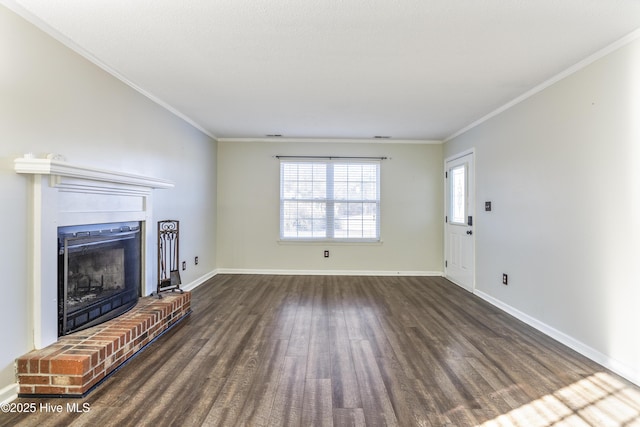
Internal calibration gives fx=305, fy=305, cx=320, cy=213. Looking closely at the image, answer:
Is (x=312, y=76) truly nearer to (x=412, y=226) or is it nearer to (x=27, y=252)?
(x=27, y=252)

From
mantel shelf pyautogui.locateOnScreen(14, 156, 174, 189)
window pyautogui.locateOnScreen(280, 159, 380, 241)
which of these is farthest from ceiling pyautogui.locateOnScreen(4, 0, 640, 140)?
window pyautogui.locateOnScreen(280, 159, 380, 241)

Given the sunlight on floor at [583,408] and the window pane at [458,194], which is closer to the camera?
the sunlight on floor at [583,408]

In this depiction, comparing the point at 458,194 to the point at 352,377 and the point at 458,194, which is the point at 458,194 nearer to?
the point at 458,194

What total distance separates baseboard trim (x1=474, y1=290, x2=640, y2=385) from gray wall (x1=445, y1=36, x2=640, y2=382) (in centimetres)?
1

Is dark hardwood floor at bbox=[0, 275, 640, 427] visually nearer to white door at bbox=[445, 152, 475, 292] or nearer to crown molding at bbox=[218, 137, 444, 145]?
white door at bbox=[445, 152, 475, 292]

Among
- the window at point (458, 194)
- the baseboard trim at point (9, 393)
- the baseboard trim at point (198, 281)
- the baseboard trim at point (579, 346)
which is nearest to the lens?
the baseboard trim at point (9, 393)

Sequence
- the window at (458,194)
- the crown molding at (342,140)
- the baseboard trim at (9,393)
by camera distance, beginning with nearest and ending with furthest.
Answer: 1. the baseboard trim at (9,393)
2. the window at (458,194)
3. the crown molding at (342,140)

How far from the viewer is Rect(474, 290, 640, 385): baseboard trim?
6.91ft

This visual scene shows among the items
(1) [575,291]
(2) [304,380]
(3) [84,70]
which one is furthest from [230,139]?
(1) [575,291]

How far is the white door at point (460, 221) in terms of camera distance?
435cm

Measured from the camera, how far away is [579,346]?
8.21 ft

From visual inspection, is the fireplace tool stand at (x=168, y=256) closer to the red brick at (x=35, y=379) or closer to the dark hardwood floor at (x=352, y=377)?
the dark hardwood floor at (x=352, y=377)

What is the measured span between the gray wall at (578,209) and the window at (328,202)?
2.14 meters

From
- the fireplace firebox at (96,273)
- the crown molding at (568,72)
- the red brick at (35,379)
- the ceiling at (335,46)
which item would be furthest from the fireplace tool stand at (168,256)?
the crown molding at (568,72)
